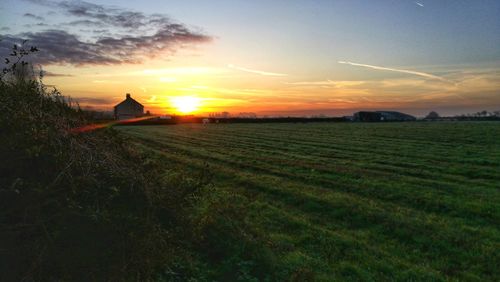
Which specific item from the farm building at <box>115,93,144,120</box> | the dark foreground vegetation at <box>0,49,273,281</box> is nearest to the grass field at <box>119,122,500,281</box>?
the dark foreground vegetation at <box>0,49,273,281</box>

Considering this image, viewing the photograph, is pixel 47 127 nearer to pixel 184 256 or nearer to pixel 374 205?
pixel 184 256

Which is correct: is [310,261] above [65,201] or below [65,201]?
below

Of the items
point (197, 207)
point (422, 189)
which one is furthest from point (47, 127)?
point (422, 189)

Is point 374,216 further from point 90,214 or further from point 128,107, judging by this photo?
point 128,107

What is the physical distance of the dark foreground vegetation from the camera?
5.76 m

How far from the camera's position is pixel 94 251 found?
5.96 metres

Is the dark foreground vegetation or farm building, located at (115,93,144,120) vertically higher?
farm building, located at (115,93,144,120)

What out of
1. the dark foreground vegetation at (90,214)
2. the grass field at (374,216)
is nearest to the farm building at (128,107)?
the grass field at (374,216)

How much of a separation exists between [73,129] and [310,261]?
5.11 m

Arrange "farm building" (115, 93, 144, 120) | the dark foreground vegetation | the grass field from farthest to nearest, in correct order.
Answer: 1. "farm building" (115, 93, 144, 120)
2. the grass field
3. the dark foreground vegetation

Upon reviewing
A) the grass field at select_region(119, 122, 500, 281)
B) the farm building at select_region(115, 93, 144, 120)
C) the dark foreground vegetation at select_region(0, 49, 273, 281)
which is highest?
the farm building at select_region(115, 93, 144, 120)

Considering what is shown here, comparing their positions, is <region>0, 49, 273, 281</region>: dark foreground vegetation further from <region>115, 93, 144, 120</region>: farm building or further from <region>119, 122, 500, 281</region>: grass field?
<region>115, 93, 144, 120</region>: farm building

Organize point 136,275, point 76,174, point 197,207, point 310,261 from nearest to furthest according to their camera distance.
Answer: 1. point 136,275
2. point 76,174
3. point 310,261
4. point 197,207

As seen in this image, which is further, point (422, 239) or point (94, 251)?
point (422, 239)
